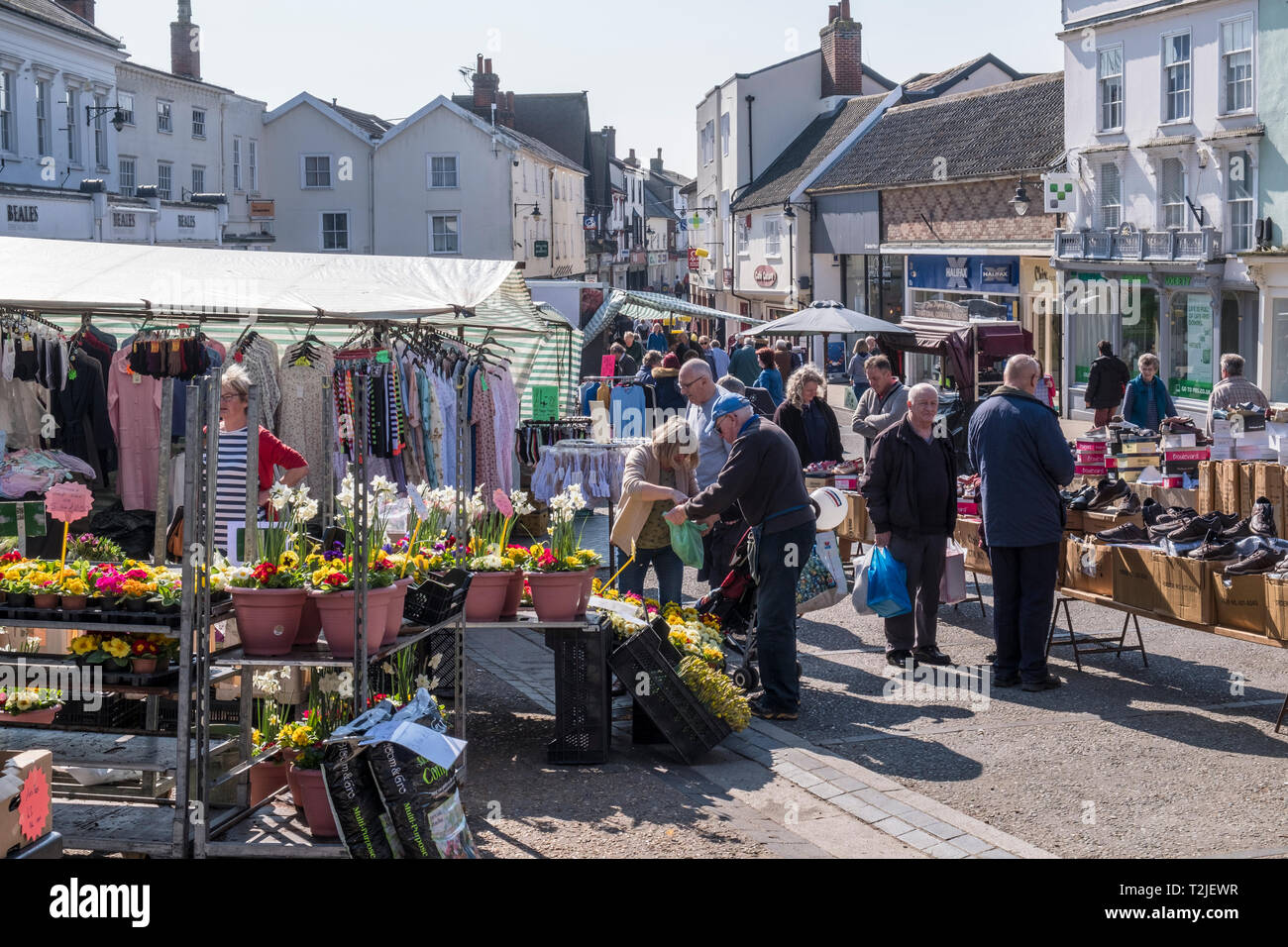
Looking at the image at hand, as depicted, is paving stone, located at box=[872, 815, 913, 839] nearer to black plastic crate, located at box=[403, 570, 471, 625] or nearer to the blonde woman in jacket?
black plastic crate, located at box=[403, 570, 471, 625]

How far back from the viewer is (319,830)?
5949 millimetres

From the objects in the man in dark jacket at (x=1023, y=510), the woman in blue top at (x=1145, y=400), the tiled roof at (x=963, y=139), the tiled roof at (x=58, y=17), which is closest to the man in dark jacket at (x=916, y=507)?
the man in dark jacket at (x=1023, y=510)

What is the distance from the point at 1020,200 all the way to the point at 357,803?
31974 mm

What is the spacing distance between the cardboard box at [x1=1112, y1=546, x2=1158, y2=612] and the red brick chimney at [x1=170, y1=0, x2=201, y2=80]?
41448 millimetres

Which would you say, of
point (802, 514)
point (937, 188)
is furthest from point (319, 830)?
point (937, 188)

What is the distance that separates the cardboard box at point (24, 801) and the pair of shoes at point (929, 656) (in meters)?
6.30

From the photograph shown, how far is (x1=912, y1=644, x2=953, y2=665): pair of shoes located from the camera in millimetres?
9812

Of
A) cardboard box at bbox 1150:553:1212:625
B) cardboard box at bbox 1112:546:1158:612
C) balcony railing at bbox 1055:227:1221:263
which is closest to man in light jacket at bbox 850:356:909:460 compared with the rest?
cardboard box at bbox 1112:546:1158:612

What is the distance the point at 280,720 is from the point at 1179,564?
5.22 metres

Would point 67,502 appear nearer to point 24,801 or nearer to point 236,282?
point 236,282

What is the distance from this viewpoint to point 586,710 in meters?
7.65

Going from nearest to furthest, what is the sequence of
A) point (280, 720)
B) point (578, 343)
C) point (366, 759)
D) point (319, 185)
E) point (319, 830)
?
point (366, 759)
point (319, 830)
point (280, 720)
point (578, 343)
point (319, 185)

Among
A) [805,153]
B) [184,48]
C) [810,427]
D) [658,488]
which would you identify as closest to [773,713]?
[658,488]
